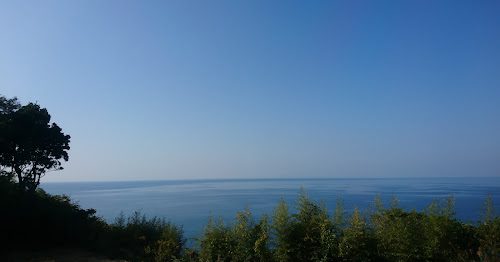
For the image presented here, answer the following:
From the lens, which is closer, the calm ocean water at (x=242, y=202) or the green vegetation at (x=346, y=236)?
the green vegetation at (x=346, y=236)

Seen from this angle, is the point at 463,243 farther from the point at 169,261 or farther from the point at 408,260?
the point at 169,261

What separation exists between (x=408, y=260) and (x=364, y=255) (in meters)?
0.80

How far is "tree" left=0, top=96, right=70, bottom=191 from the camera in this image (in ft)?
65.0

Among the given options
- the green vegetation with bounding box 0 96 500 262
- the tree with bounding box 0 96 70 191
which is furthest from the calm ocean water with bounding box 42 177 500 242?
the tree with bounding box 0 96 70 191

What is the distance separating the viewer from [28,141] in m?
20.8

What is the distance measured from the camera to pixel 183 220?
154ft

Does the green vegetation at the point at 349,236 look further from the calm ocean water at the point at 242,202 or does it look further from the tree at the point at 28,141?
the tree at the point at 28,141

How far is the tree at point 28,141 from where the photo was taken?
19797 mm

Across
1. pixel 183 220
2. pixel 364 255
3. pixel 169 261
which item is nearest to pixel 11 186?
pixel 169 261

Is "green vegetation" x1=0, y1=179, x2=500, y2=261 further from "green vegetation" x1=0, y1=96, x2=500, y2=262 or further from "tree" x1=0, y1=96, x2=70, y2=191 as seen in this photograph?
"tree" x1=0, y1=96, x2=70, y2=191

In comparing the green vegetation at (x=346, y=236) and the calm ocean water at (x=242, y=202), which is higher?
the green vegetation at (x=346, y=236)

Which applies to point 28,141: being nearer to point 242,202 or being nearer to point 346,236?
point 346,236

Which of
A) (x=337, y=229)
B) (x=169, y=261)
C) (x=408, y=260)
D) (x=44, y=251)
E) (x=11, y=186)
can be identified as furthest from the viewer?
(x=11, y=186)

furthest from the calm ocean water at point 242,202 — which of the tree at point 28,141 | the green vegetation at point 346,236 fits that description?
the tree at point 28,141
